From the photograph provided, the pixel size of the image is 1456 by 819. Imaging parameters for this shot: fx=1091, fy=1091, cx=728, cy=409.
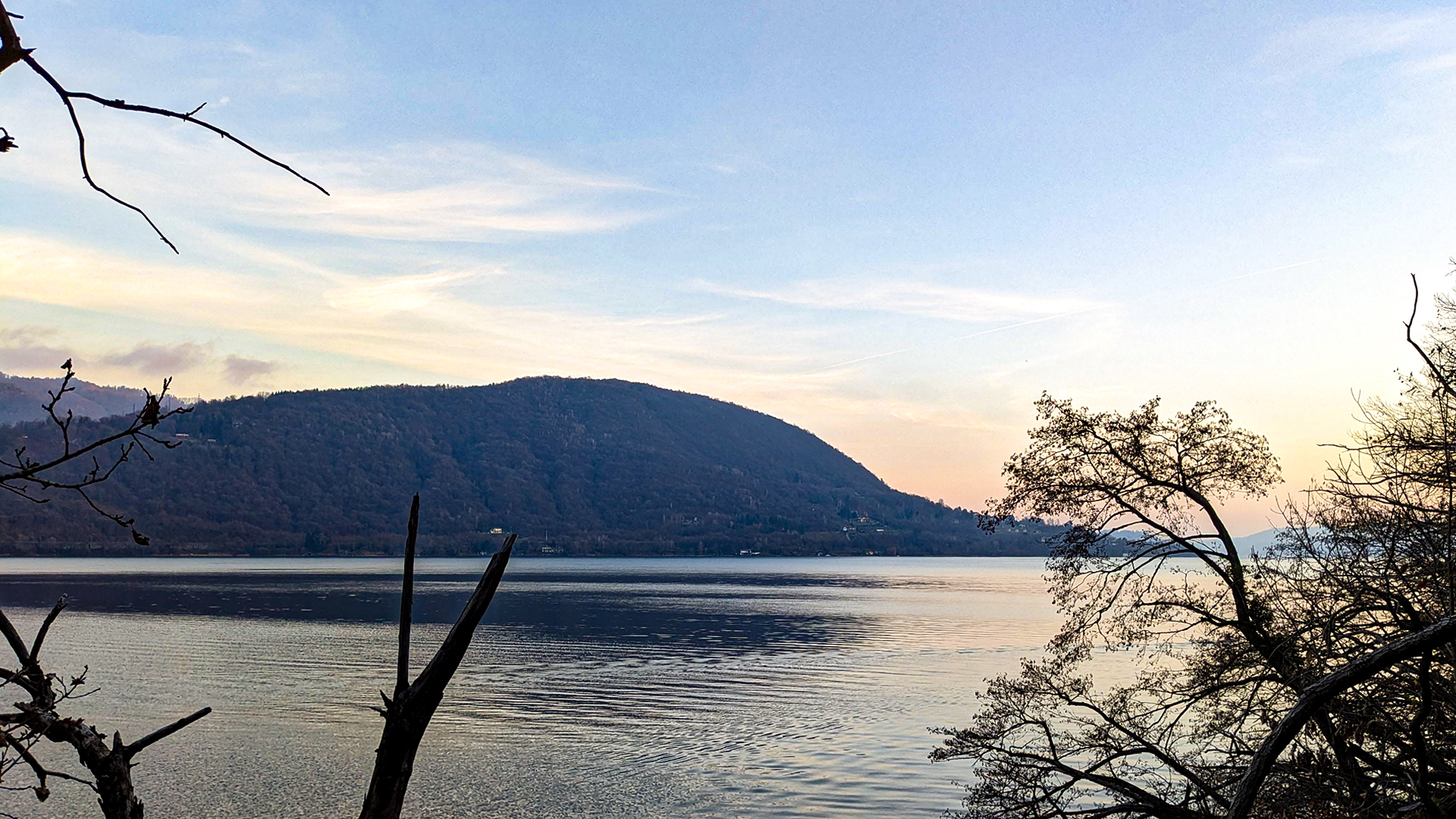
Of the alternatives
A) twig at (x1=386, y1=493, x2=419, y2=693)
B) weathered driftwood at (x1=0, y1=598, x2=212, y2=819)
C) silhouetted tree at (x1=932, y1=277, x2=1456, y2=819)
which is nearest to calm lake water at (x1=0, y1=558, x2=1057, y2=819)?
silhouetted tree at (x1=932, y1=277, x2=1456, y2=819)

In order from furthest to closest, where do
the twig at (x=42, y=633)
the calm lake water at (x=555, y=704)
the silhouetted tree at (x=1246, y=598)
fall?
1. the calm lake water at (x=555, y=704)
2. the silhouetted tree at (x=1246, y=598)
3. the twig at (x=42, y=633)

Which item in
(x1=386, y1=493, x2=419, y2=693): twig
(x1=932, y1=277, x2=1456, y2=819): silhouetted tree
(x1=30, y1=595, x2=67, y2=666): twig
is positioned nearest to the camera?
(x1=386, y1=493, x2=419, y2=693): twig

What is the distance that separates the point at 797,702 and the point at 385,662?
2998 cm

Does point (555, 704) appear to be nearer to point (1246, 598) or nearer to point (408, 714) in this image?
point (1246, 598)

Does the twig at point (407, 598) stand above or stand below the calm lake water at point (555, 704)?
above

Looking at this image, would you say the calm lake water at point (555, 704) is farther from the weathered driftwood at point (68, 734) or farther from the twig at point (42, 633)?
the twig at point (42, 633)

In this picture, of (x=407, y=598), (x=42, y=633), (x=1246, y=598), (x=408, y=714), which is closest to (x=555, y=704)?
(x=1246, y=598)

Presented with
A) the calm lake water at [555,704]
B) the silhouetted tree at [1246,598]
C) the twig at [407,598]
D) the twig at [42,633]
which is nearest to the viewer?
the twig at [407,598]

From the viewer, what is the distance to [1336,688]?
2.56 meters

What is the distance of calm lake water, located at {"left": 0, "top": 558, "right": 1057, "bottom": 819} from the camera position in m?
37.1

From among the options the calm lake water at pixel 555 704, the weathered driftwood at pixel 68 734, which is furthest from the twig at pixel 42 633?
the calm lake water at pixel 555 704

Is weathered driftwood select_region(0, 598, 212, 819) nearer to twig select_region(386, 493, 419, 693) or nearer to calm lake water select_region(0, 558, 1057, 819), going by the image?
twig select_region(386, 493, 419, 693)

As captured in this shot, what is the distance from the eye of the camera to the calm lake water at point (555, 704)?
1462 inches

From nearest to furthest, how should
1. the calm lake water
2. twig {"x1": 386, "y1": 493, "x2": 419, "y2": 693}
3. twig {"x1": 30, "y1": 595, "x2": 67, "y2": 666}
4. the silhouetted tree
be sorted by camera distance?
1. twig {"x1": 386, "y1": 493, "x2": 419, "y2": 693}
2. twig {"x1": 30, "y1": 595, "x2": 67, "y2": 666}
3. the silhouetted tree
4. the calm lake water
